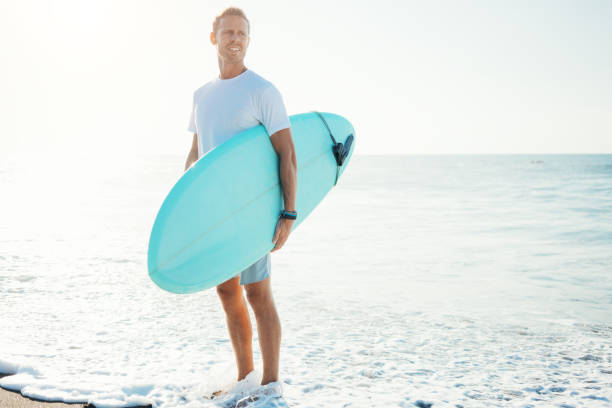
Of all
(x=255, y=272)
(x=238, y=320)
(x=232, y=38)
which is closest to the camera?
(x=232, y=38)

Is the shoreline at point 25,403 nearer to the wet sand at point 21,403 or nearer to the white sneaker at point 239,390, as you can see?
Answer: the wet sand at point 21,403

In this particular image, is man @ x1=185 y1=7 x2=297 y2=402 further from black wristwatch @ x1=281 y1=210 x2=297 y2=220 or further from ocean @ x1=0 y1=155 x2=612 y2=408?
ocean @ x1=0 y1=155 x2=612 y2=408

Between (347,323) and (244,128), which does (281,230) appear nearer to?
(244,128)

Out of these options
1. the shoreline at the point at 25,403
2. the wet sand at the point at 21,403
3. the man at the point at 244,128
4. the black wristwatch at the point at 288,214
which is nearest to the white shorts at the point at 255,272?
the man at the point at 244,128

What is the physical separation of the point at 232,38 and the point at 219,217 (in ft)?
2.27

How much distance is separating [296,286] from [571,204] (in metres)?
10.2

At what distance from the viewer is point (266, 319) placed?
6.73 feet

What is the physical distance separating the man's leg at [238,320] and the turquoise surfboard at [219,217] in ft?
0.58

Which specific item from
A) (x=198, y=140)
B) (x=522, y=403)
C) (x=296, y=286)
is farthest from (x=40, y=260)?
(x=522, y=403)


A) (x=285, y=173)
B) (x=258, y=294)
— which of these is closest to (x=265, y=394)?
(x=258, y=294)

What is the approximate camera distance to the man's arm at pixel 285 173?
1946mm

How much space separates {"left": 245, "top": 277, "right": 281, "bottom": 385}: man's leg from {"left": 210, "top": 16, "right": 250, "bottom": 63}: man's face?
2.97 feet

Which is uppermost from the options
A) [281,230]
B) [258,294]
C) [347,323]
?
[281,230]

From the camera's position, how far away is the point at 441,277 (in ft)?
16.2
